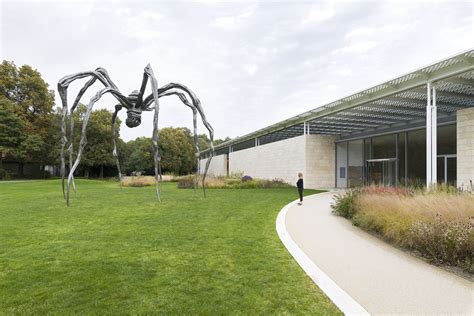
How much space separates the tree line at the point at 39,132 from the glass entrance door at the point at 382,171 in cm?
3219

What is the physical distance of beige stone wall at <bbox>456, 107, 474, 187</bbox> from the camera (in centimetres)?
1180

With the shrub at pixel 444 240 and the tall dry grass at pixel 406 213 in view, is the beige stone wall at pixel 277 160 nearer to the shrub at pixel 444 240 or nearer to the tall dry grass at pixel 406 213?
the tall dry grass at pixel 406 213

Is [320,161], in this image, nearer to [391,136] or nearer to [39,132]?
[391,136]

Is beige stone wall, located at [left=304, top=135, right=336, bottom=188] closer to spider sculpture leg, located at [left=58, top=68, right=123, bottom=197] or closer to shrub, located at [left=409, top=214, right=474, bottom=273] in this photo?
spider sculpture leg, located at [left=58, top=68, right=123, bottom=197]

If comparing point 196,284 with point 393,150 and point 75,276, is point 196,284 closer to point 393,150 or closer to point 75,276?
point 75,276

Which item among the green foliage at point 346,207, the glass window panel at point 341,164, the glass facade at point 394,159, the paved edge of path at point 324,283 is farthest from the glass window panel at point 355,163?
the paved edge of path at point 324,283

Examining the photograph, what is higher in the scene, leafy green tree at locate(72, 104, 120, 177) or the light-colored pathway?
leafy green tree at locate(72, 104, 120, 177)

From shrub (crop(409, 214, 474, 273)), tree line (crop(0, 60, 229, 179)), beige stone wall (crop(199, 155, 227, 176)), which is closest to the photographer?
shrub (crop(409, 214, 474, 273))

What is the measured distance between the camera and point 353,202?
28.8 feet

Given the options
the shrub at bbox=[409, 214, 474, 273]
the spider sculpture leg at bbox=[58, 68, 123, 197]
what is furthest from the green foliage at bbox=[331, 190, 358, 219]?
the spider sculpture leg at bbox=[58, 68, 123, 197]

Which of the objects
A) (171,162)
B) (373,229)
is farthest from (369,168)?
(171,162)

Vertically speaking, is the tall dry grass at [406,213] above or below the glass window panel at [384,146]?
below

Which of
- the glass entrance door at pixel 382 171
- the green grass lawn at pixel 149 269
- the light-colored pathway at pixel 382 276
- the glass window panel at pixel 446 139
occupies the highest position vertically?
the glass window panel at pixel 446 139

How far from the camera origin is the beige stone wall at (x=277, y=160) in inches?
893
